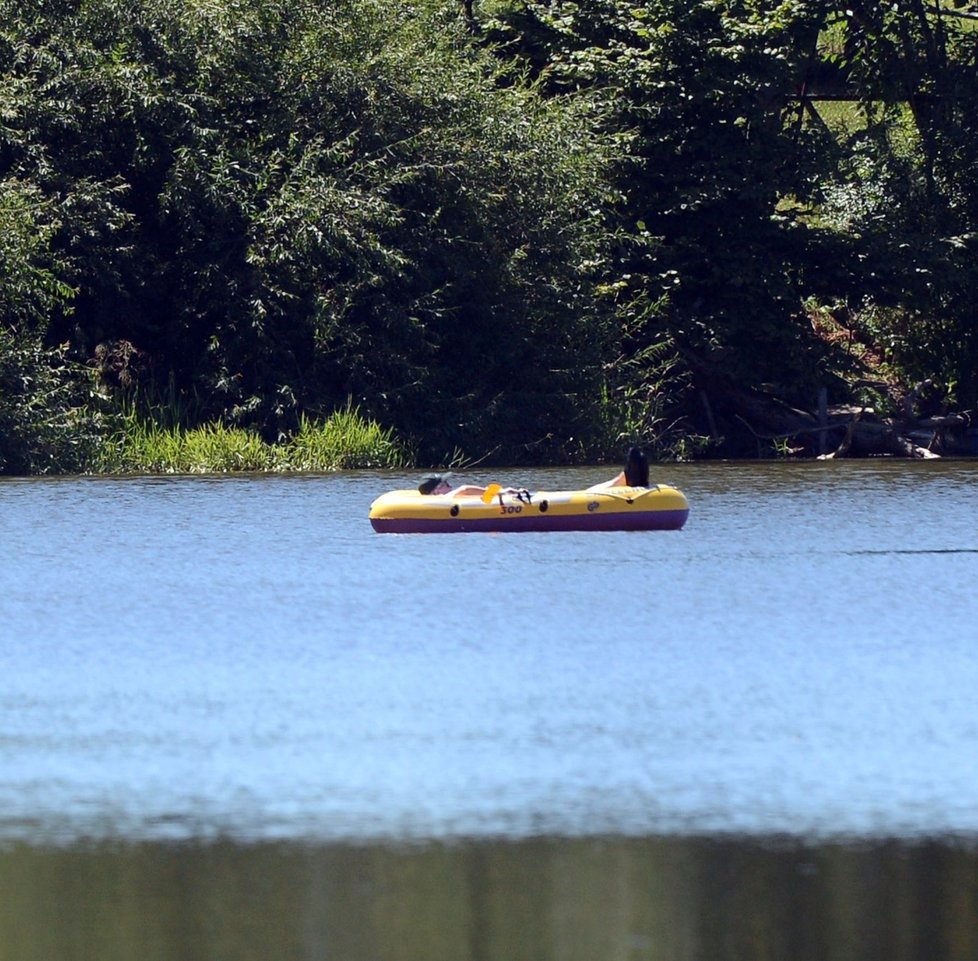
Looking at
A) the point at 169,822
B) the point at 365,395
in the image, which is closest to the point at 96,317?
the point at 365,395

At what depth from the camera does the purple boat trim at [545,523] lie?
18594mm

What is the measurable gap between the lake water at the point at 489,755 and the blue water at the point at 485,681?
0.10ft

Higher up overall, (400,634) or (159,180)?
(159,180)

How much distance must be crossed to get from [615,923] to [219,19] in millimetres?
25444

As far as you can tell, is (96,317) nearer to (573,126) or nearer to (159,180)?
(159,180)

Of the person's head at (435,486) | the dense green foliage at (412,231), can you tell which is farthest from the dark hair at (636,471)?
the dense green foliage at (412,231)

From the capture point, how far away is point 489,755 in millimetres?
8430

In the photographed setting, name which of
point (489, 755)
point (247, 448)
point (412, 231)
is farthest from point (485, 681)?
point (412, 231)

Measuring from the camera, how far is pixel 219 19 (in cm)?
2969

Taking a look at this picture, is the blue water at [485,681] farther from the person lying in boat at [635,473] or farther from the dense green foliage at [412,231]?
the dense green foliage at [412,231]

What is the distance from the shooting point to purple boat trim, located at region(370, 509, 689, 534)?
732 inches

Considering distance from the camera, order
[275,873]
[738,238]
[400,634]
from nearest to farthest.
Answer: [275,873]
[400,634]
[738,238]

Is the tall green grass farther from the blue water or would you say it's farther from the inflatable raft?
the inflatable raft

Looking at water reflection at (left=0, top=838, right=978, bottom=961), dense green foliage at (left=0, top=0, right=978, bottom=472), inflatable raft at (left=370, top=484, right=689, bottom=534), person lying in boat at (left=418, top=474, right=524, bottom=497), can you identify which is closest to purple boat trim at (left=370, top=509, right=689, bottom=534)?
inflatable raft at (left=370, top=484, right=689, bottom=534)
